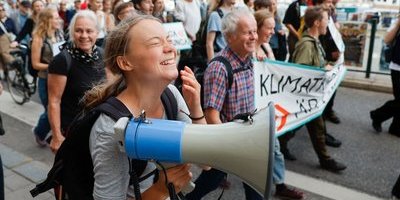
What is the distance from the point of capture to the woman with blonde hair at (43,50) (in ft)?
14.3

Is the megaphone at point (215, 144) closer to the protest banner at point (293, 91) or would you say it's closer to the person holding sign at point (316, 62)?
the protest banner at point (293, 91)

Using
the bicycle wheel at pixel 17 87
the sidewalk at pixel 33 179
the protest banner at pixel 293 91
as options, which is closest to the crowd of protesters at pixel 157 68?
the protest banner at pixel 293 91

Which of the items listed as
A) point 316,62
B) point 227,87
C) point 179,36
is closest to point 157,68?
point 227,87

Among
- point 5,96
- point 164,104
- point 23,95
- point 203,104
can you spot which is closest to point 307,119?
point 203,104

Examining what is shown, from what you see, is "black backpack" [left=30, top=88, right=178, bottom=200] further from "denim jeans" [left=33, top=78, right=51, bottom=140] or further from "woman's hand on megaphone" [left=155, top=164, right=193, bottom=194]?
"denim jeans" [left=33, top=78, right=51, bottom=140]

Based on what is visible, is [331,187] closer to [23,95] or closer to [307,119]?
[307,119]

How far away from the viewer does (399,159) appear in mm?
4434

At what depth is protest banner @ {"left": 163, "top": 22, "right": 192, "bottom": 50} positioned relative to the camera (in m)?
6.05

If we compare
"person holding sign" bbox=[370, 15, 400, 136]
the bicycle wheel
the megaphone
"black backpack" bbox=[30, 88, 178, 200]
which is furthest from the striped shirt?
the bicycle wheel

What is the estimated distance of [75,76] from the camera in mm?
2902

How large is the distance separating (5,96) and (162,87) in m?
6.24

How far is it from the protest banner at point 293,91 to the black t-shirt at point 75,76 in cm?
152

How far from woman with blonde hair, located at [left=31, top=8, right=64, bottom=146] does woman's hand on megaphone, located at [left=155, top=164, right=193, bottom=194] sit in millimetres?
3201

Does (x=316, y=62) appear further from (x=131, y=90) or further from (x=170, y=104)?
(x=131, y=90)
